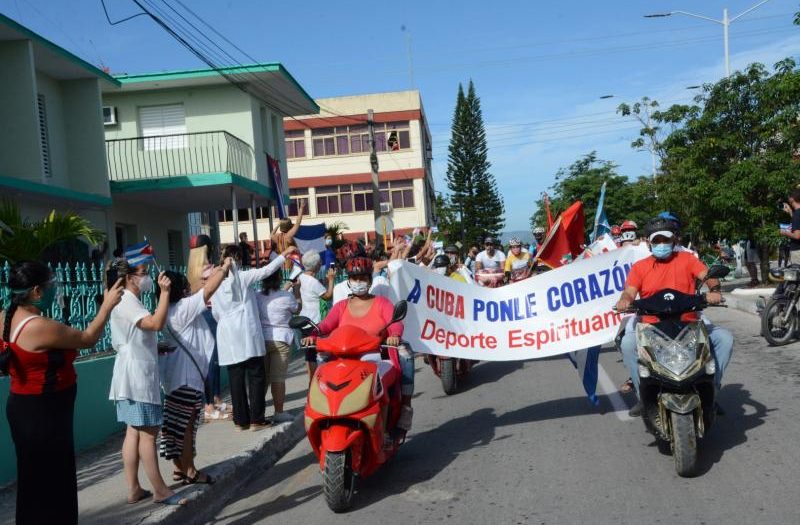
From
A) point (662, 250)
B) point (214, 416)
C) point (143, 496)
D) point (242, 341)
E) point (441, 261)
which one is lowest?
point (214, 416)

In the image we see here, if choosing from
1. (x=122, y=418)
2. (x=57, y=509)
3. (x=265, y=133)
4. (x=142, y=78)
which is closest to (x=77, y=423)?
(x=122, y=418)

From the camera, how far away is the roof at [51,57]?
50.3 feet

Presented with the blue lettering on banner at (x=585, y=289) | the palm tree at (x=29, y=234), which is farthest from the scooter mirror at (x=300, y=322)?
the palm tree at (x=29, y=234)

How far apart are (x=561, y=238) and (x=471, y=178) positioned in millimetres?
51302

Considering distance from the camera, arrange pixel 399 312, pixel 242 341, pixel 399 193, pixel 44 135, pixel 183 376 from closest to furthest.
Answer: pixel 183 376
pixel 399 312
pixel 242 341
pixel 44 135
pixel 399 193

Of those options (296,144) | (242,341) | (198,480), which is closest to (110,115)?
(242,341)

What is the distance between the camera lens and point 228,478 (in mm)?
6859

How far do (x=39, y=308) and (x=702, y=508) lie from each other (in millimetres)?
4208

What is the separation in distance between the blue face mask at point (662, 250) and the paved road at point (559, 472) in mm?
1577

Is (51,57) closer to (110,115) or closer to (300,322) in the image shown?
(110,115)

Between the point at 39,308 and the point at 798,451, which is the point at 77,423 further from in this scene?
the point at 798,451

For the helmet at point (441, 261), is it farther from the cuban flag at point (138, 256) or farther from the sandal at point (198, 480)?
the cuban flag at point (138, 256)

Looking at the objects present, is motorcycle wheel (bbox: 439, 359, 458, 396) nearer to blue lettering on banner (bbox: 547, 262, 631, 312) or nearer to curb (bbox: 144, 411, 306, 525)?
curb (bbox: 144, 411, 306, 525)

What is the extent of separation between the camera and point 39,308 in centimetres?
474
